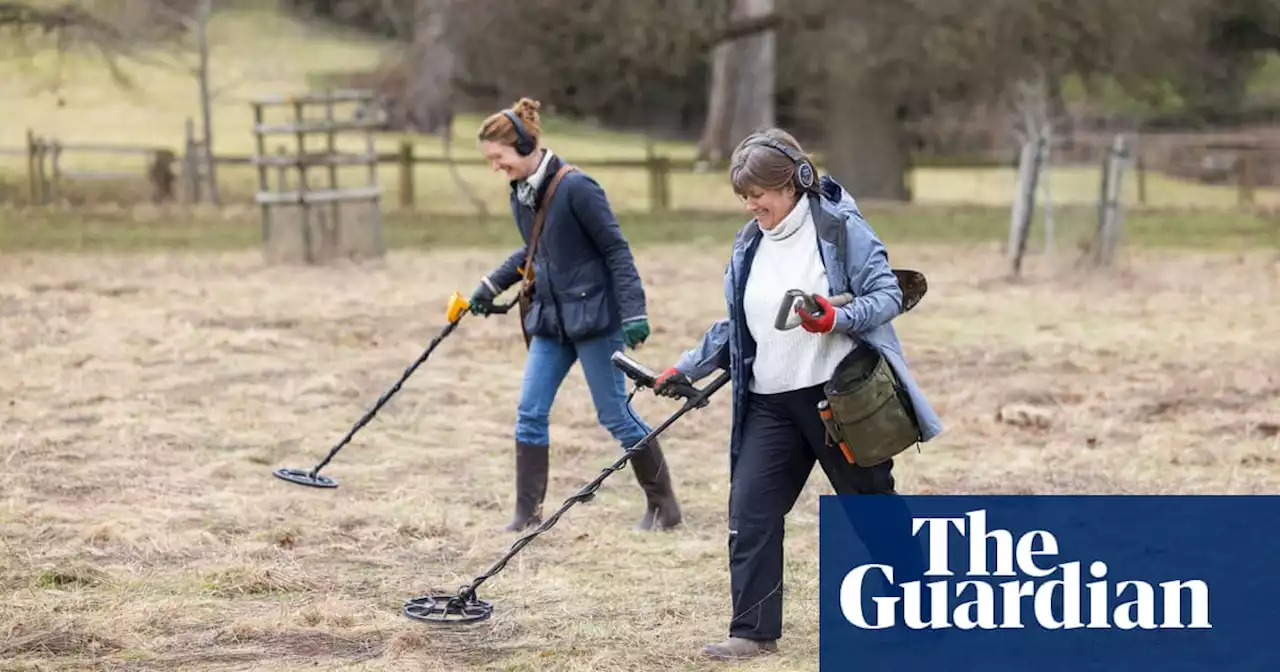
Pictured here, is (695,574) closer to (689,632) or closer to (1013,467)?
(689,632)

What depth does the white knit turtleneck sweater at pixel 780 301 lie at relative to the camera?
532 cm

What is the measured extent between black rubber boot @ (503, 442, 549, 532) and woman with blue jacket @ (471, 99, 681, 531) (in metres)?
0.08

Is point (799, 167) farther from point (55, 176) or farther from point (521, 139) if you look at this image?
point (55, 176)

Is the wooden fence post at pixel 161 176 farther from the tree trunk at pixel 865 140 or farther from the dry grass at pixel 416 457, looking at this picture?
the dry grass at pixel 416 457

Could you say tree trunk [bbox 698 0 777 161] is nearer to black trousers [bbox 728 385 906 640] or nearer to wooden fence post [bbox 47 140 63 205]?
wooden fence post [bbox 47 140 63 205]

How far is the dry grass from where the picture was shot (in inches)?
236

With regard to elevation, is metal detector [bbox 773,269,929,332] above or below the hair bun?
below

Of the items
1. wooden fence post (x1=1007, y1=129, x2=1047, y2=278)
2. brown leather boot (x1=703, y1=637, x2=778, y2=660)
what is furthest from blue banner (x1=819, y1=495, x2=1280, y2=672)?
wooden fence post (x1=1007, y1=129, x2=1047, y2=278)

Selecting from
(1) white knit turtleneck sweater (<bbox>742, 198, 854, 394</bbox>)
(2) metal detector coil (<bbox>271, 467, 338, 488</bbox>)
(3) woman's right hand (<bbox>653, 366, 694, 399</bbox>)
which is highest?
(1) white knit turtleneck sweater (<bbox>742, 198, 854, 394</bbox>)

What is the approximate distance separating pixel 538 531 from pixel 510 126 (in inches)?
71.6

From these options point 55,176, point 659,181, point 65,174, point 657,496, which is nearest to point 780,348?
point 657,496

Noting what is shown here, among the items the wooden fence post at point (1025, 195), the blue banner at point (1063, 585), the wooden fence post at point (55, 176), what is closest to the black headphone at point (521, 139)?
the blue banner at point (1063, 585)

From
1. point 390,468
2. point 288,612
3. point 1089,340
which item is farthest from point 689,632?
point 1089,340

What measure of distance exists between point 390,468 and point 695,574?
8.27 ft
